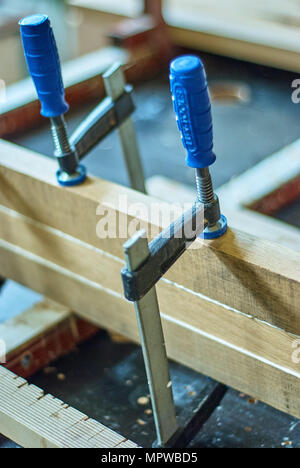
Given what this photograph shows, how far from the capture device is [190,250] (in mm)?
991

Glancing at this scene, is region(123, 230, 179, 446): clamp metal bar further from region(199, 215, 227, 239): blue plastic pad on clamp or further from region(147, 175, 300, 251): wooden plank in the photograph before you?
region(147, 175, 300, 251): wooden plank

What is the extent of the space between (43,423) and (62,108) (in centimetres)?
52

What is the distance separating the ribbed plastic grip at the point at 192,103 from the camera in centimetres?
79

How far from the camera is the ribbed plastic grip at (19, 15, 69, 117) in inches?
37.6

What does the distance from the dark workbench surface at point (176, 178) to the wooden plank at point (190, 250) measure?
0.26 m

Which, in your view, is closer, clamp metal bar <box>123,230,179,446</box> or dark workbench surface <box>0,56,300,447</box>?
clamp metal bar <box>123,230,179,446</box>

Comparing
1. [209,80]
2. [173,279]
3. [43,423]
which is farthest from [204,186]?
[209,80]

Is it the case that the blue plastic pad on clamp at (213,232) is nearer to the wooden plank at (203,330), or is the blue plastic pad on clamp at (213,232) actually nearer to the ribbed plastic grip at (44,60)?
the wooden plank at (203,330)

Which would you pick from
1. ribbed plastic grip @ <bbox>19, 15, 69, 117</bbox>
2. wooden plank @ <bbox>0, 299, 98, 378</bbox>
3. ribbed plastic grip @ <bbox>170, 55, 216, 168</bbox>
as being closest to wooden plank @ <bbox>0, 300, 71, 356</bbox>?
wooden plank @ <bbox>0, 299, 98, 378</bbox>

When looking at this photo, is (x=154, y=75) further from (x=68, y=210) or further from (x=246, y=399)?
(x=246, y=399)

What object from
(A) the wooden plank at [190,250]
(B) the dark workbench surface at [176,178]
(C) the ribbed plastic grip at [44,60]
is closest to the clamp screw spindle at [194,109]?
(A) the wooden plank at [190,250]

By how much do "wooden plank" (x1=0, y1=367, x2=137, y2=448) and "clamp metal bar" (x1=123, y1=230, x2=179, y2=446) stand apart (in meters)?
0.11

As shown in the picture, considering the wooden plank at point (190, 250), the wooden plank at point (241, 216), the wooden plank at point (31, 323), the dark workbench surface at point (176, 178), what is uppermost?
the wooden plank at point (190, 250)

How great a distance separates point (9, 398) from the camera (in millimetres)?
997
